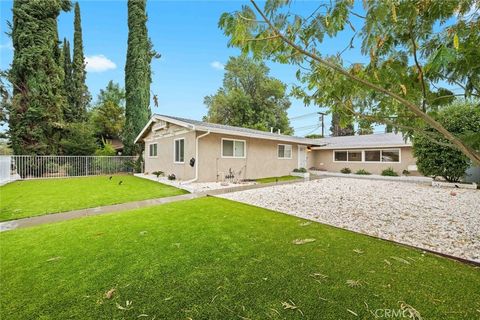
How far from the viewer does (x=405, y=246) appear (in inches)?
149

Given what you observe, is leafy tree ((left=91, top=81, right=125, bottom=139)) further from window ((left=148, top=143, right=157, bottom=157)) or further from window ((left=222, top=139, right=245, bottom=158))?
window ((left=222, top=139, right=245, bottom=158))

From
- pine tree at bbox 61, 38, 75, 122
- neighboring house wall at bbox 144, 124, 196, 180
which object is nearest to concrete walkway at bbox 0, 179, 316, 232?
neighboring house wall at bbox 144, 124, 196, 180

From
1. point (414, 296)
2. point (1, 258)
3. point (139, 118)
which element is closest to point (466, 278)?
point (414, 296)

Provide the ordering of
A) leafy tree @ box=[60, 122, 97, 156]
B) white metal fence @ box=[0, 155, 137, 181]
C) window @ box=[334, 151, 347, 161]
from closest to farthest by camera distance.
Result: white metal fence @ box=[0, 155, 137, 181] → leafy tree @ box=[60, 122, 97, 156] → window @ box=[334, 151, 347, 161]

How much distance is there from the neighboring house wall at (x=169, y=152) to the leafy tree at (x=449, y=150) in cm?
1119

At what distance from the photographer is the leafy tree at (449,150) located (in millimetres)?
10195

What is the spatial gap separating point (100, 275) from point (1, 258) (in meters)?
1.88

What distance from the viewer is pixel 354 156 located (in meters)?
18.8

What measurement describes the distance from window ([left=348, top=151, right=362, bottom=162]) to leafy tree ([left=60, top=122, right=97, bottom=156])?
70.4 feet

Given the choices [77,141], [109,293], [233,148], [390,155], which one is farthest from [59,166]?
[390,155]

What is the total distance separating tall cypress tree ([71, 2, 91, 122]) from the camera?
22.1 meters

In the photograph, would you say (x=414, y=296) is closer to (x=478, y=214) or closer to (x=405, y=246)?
(x=405, y=246)

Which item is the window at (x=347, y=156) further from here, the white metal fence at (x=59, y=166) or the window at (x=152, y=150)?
the white metal fence at (x=59, y=166)

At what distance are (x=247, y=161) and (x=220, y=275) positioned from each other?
36.0 feet
